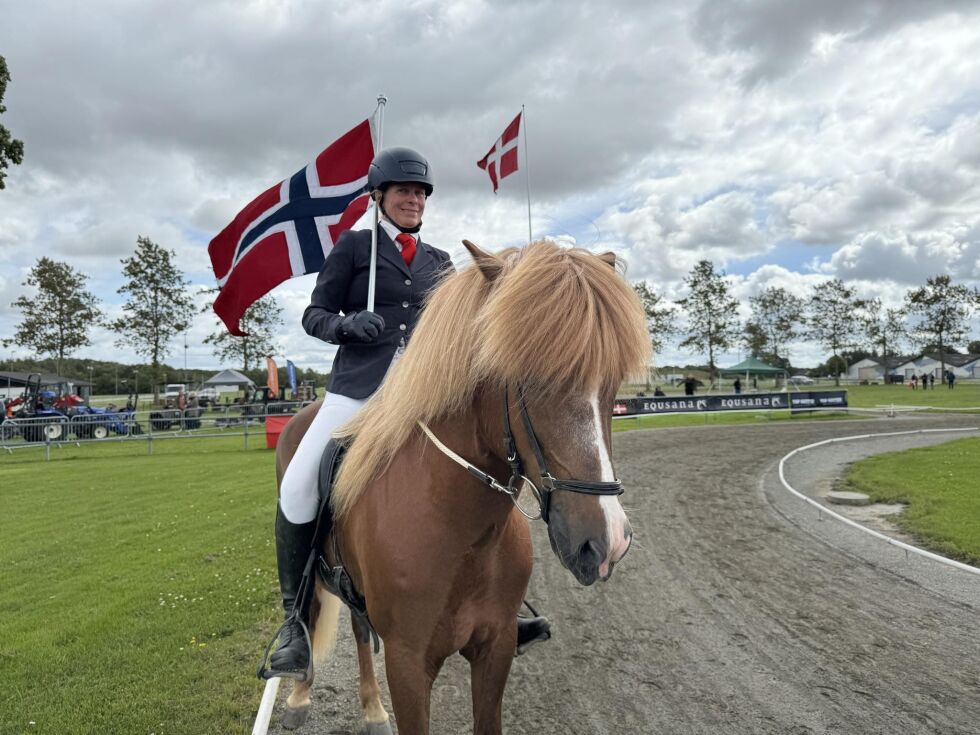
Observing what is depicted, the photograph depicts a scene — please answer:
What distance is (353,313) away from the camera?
2.71 m

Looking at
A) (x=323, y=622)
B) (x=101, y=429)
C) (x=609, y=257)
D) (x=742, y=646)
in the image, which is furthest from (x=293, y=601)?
(x=101, y=429)

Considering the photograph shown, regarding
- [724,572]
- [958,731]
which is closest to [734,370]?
[724,572]

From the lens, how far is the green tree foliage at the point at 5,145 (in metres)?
15.6

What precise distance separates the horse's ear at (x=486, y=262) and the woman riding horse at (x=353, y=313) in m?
0.79

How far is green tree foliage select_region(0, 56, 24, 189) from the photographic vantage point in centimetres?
1560

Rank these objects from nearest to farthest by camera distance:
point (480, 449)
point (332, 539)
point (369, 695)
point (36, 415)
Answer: point (480, 449) < point (332, 539) < point (369, 695) < point (36, 415)

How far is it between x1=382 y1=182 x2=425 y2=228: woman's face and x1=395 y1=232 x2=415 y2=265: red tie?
0.08 metres

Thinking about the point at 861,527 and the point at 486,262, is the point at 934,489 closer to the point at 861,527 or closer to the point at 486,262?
the point at 861,527

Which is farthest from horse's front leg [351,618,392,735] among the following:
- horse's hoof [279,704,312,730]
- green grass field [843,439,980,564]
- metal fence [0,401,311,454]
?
metal fence [0,401,311,454]

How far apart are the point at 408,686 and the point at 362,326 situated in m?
1.45

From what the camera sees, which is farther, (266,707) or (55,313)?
(55,313)

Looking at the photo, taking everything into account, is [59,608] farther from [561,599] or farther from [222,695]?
[561,599]

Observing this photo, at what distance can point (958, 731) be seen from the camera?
3.31 m

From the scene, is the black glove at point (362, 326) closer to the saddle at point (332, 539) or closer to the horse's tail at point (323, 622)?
the saddle at point (332, 539)
